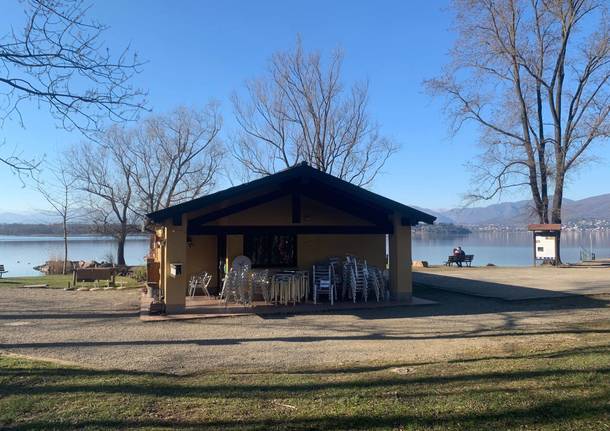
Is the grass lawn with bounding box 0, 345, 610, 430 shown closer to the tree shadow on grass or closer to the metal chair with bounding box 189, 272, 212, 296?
the tree shadow on grass

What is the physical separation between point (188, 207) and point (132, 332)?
2.99 metres

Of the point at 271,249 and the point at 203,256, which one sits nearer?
the point at 271,249

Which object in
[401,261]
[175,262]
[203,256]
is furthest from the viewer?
[203,256]

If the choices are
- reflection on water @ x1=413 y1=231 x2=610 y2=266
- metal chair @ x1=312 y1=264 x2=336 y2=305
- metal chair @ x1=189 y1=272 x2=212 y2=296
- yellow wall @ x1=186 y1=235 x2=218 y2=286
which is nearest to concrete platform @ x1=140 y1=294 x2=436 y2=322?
metal chair @ x1=312 y1=264 x2=336 y2=305

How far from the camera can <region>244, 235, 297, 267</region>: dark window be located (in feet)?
44.6

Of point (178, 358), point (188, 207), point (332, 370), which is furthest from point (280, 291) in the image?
point (332, 370)

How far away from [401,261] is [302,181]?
125 inches

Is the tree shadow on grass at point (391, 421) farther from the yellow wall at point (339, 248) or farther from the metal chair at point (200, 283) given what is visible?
the yellow wall at point (339, 248)

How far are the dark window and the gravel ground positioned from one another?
270 cm

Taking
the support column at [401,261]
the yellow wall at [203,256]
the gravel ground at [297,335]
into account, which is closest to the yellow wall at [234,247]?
the yellow wall at [203,256]

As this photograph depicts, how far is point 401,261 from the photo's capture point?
13.0 metres

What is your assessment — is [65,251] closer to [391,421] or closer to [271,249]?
[271,249]

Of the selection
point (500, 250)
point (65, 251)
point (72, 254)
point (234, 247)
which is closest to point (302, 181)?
point (234, 247)

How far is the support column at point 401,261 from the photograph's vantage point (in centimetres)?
1296
